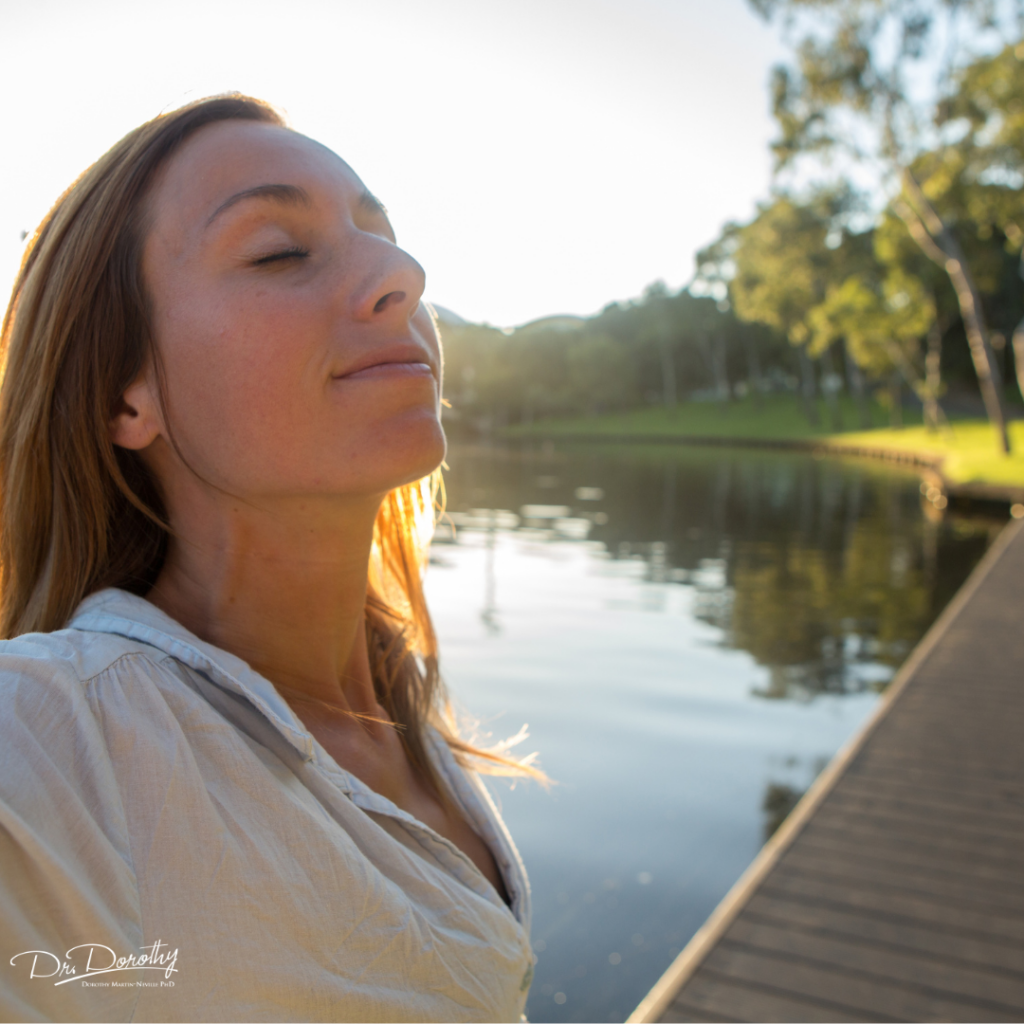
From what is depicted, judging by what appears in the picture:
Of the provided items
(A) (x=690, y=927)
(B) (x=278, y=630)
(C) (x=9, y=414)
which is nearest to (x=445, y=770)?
(B) (x=278, y=630)

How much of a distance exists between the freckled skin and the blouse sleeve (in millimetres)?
434

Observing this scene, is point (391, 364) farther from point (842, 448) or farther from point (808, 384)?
point (808, 384)

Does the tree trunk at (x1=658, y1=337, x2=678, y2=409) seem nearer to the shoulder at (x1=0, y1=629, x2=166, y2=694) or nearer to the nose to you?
the nose

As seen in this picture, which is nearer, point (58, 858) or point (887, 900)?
point (58, 858)

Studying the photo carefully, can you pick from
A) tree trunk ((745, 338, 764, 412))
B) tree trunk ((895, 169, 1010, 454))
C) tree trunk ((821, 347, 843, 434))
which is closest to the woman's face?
tree trunk ((895, 169, 1010, 454))

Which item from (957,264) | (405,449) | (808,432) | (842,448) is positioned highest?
(957,264)

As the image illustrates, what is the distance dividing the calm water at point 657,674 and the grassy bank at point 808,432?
6558 mm

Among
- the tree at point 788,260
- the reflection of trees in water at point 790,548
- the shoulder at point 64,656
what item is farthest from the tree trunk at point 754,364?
the shoulder at point 64,656

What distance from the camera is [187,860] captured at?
785mm

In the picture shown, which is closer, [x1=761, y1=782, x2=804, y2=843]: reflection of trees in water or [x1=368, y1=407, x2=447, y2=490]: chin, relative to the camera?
[x1=368, y1=407, x2=447, y2=490]: chin

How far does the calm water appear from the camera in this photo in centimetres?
448

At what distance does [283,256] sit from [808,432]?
49267 millimetres

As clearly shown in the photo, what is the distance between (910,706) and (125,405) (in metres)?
5.70

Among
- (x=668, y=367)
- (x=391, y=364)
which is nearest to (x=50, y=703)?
(x=391, y=364)
